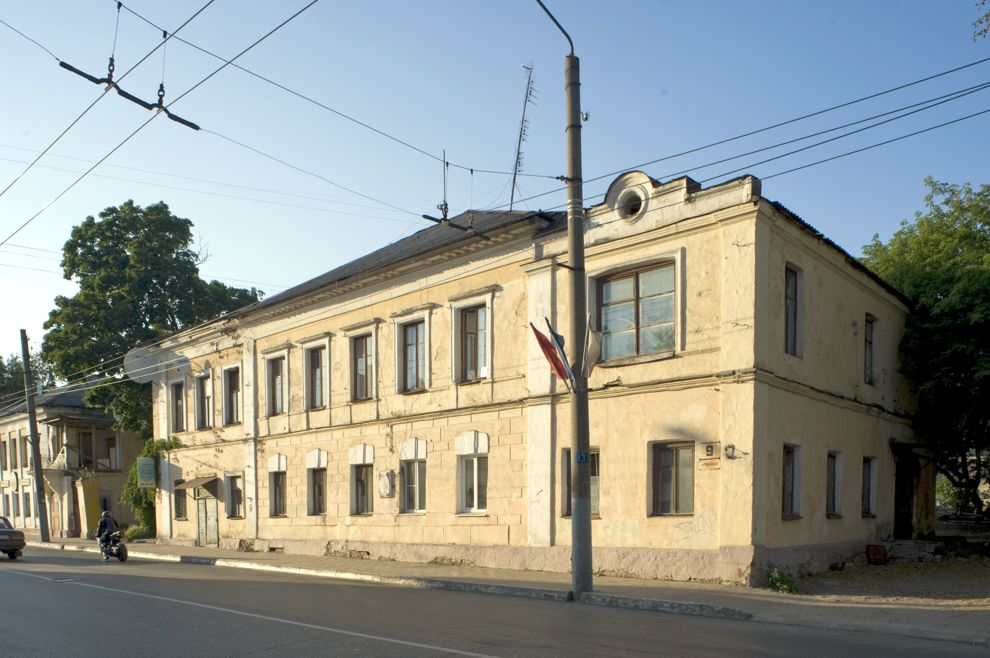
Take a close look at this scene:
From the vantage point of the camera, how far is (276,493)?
26.9 metres

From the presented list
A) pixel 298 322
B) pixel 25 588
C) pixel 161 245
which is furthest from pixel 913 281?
pixel 161 245

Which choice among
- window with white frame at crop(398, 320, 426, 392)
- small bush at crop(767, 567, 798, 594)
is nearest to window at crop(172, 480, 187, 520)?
window with white frame at crop(398, 320, 426, 392)

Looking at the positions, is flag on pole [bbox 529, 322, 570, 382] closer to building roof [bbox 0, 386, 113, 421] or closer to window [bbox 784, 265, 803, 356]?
window [bbox 784, 265, 803, 356]

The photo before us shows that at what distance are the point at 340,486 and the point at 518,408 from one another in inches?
293

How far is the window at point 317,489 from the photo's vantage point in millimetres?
25000

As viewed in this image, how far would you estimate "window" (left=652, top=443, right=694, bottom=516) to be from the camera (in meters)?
16.1

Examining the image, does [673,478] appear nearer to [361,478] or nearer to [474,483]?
[474,483]

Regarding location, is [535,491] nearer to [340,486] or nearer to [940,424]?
[340,486]

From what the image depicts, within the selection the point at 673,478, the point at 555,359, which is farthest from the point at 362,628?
the point at 673,478

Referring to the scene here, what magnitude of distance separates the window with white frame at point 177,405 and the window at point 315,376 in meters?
8.88

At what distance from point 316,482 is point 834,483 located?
14.7 meters

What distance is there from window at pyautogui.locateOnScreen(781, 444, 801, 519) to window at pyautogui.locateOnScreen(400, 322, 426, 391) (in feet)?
30.9

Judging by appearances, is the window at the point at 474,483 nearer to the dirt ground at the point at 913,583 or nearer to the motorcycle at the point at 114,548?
the dirt ground at the point at 913,583

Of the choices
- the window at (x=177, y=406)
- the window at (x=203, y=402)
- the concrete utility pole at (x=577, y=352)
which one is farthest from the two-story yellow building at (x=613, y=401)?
the window at (x=177, y=406)
